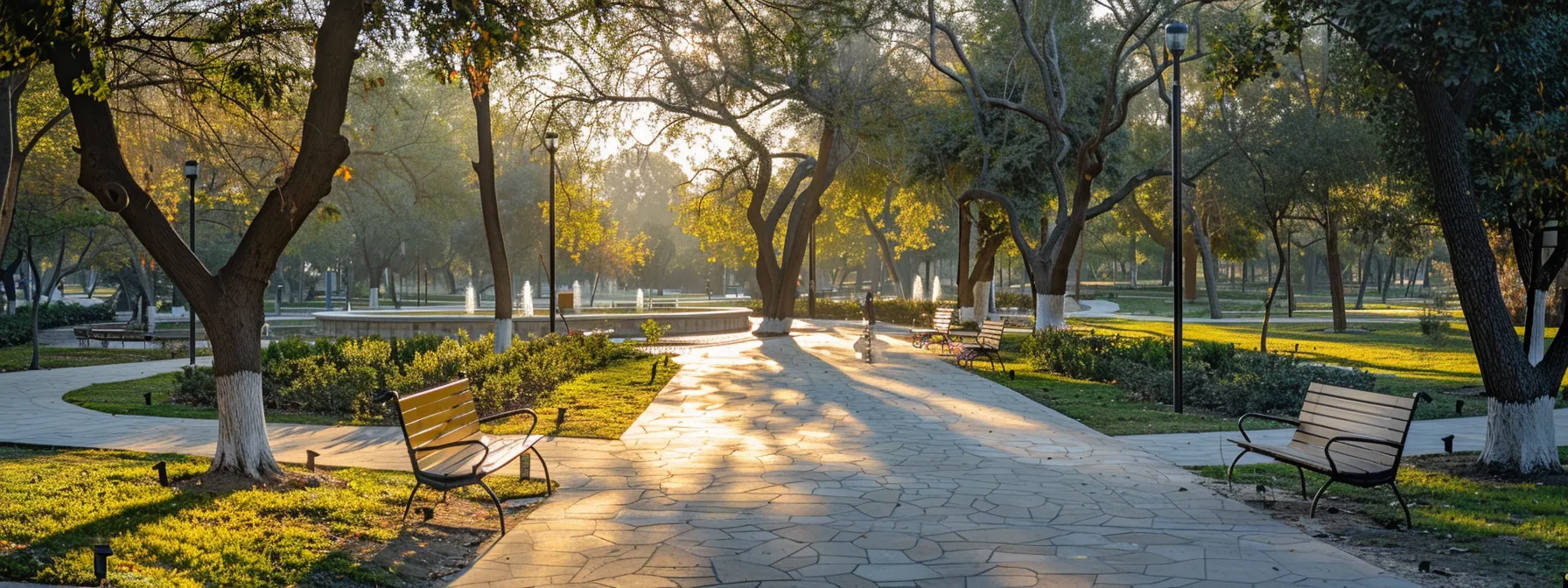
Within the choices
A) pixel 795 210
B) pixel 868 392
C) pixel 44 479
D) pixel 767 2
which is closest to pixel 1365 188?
pixel 795 210

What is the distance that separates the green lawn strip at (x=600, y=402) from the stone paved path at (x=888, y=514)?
15.1 inches

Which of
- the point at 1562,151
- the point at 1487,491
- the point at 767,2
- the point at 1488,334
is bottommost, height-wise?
the point at 1487,491

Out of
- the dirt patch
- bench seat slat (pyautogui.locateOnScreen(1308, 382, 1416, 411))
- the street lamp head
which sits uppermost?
the street lamp head

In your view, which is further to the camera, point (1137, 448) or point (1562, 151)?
point (1137, 448)

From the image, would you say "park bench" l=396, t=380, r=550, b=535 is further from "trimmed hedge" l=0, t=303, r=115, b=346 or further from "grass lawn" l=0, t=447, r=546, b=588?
"trimmed hedge" l=0, t=303, r=115, b=346

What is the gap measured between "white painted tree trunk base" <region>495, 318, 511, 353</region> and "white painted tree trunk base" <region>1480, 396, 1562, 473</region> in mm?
14242

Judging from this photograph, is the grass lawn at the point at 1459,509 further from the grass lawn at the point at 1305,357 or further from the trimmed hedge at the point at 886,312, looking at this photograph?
the trimmed hedge at the point at 886,312

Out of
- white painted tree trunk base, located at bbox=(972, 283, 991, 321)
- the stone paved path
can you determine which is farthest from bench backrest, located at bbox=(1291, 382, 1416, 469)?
white painted tree trunk base, located at bbox=(972, 283, 991, 321)

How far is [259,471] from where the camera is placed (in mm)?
7637

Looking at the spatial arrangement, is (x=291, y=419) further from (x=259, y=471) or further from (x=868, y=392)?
(x=868, y=392)

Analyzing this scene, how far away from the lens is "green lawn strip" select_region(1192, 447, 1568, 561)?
6578 millimetres

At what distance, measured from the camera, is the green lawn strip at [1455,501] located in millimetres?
6578

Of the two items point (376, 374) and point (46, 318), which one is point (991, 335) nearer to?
point (376, 374)

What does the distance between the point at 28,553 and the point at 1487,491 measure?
9238mm
